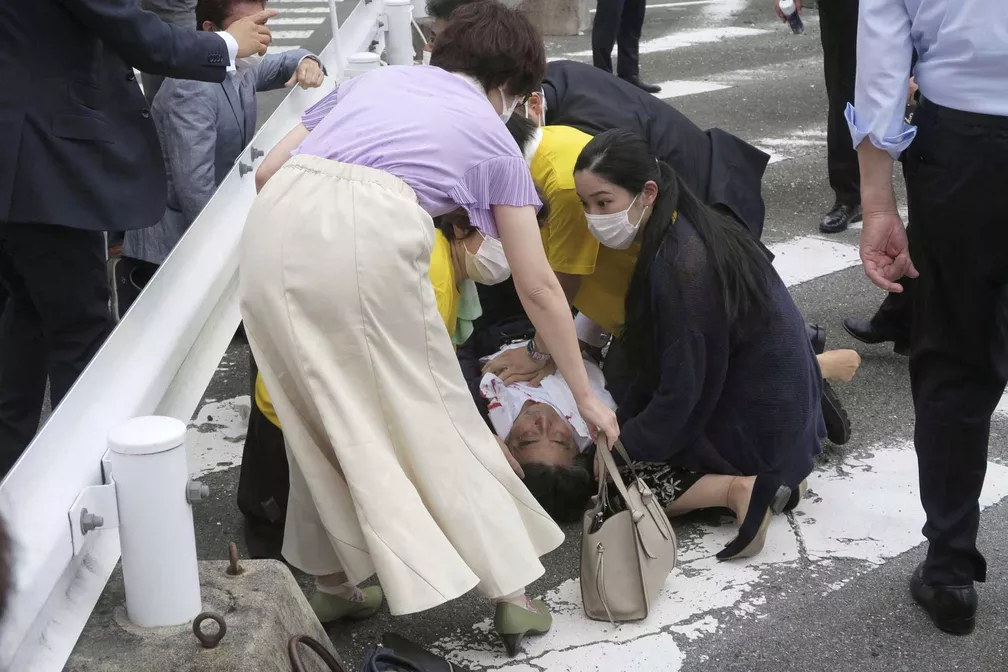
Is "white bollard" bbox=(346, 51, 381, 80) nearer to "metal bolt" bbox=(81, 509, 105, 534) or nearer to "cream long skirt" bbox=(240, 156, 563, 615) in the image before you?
"cream long skirt" bbox=(240, 156, 563, 615)

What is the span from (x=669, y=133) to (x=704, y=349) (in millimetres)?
1308

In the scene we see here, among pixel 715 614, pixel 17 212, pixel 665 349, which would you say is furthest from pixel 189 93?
pixel 715 614

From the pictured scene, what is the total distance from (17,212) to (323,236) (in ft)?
2.88

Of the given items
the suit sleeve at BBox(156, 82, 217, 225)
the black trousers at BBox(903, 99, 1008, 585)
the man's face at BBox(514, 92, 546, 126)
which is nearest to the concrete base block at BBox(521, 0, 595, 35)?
the man's face at BBox(514, 92, 546, 126)

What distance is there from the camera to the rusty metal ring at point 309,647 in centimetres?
224

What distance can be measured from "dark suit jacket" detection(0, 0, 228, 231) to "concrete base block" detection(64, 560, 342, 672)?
1.02 metres

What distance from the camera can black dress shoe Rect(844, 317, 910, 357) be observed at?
4.55 metres

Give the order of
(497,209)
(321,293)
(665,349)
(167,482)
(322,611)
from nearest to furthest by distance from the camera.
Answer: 1. (167,482)
2. (321,293)
3. (497,209)
4. (322,611)
5. (665,349)

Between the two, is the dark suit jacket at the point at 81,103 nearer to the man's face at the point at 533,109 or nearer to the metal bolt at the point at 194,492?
the metal bolt at the point at 194,492

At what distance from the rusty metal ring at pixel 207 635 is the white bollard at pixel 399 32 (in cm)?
443

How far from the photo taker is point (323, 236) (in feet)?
8.39

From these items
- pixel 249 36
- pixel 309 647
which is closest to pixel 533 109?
pixel 249 36

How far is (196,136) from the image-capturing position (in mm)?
3941

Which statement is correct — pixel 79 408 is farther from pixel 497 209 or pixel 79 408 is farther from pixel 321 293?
pixel 497 209
